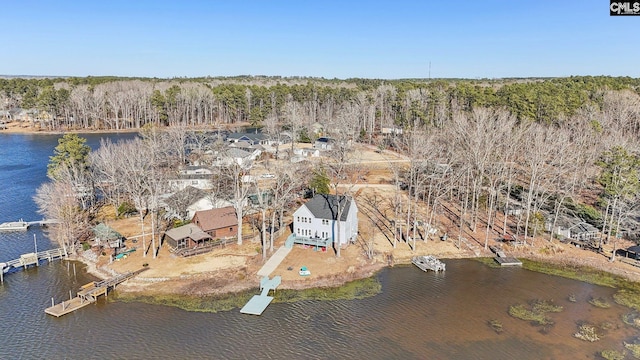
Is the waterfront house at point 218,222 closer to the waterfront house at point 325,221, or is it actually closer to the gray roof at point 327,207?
the waterfront house at point 325,221

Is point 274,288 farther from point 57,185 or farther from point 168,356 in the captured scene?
point 57,185

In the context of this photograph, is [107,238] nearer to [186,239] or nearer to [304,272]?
[186,239]

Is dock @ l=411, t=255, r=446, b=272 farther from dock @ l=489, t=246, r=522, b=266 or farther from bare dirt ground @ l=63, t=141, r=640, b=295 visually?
dock @ l=489, t=246, r=522, b=266

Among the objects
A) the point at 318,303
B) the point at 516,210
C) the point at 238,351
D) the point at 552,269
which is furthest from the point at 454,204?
the point at 238,351

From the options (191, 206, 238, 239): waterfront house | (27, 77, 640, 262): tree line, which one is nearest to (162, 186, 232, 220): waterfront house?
(27, 77, 640, 262): tree line

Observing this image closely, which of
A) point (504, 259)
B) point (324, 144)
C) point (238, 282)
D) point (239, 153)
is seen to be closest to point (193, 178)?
point (239, 153)

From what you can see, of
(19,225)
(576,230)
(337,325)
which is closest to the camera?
(337,325)
